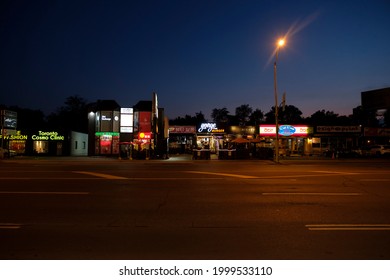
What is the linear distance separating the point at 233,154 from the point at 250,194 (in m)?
25.2

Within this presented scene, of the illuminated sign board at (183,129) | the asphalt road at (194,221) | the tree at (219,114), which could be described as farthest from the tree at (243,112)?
the asphalt road at (194,221)

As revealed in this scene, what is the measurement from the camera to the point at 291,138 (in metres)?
48.6

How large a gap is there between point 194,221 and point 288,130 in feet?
134

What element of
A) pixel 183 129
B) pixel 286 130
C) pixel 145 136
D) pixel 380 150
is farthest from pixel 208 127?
pixel 380 150

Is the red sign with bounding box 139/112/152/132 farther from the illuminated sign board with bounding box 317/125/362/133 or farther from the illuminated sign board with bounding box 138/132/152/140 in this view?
the illuminated sign board with bounding box 317/125/362/133

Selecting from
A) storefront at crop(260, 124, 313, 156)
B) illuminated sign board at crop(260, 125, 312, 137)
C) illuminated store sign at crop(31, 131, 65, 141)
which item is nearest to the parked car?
storefront at crop(260, 124, 313, 156)

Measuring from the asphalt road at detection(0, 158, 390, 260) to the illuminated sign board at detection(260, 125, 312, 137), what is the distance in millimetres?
32978

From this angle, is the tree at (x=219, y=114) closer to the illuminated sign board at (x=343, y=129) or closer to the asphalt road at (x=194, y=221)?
the illuminated sign board at (x=343, y=129)

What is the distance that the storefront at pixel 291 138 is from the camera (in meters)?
46.2

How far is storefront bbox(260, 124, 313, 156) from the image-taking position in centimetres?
4616

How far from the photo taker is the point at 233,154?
36.7 meters

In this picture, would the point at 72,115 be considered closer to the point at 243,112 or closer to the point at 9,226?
the point at 243,112
